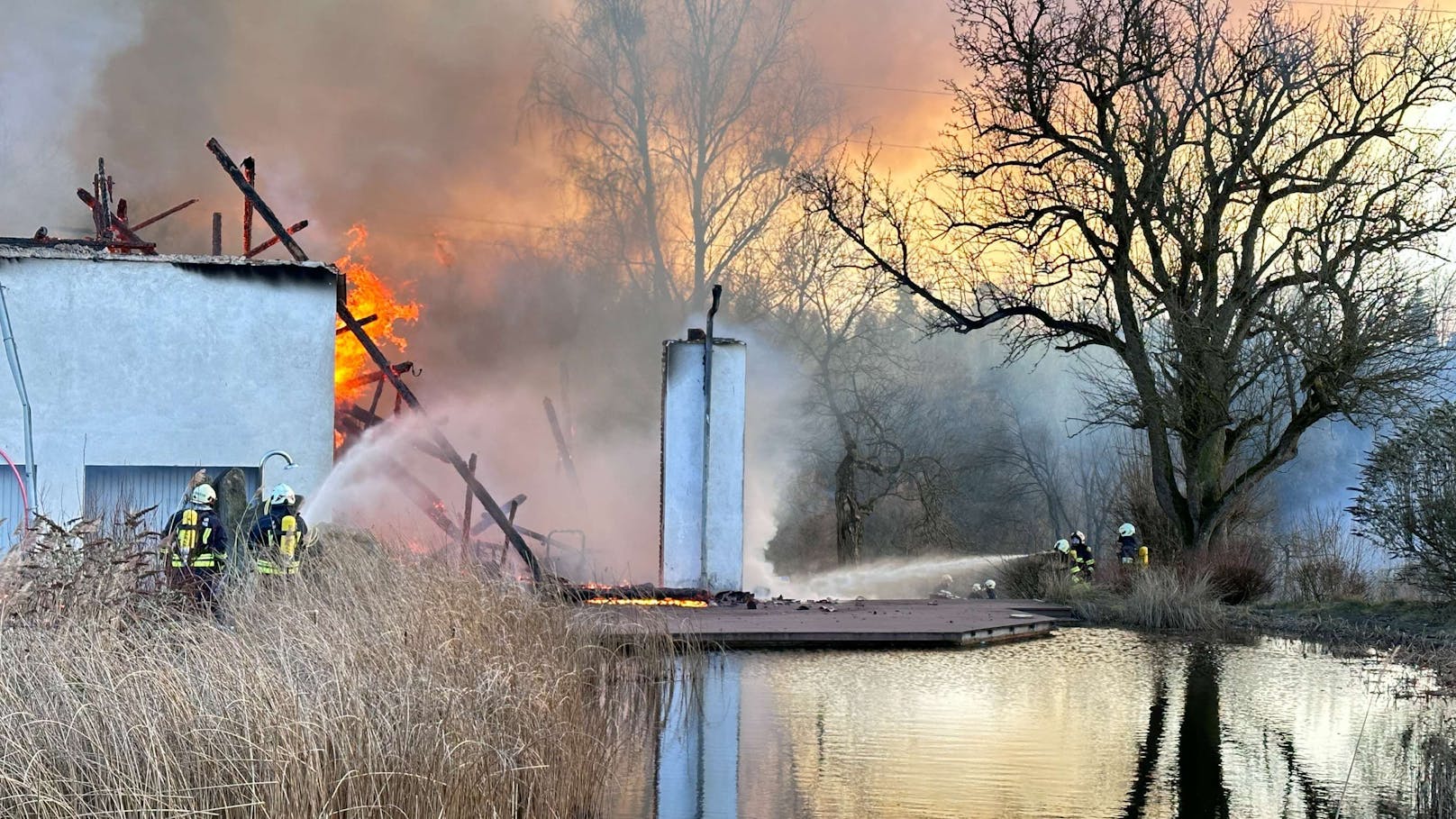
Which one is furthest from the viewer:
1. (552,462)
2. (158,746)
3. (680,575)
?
(552,462)

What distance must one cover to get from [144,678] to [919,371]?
122ft

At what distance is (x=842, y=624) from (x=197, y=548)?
732 cm

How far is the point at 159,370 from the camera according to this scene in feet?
57.2

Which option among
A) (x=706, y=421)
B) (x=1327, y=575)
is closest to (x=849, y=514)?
(x=1327, y=575)

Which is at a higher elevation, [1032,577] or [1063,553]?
[1063,553]

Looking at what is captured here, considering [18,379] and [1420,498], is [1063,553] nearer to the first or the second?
[1420,498]

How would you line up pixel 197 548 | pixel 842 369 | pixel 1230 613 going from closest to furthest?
pixel 197 548 → pixel 1230 613 → pixel 842 369

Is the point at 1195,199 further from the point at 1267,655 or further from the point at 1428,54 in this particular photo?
the point at 1267,655

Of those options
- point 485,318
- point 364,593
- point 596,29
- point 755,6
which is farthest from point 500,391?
point 364,593

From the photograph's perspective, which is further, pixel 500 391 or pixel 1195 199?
pixel 500 391

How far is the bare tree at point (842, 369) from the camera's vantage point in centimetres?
3416

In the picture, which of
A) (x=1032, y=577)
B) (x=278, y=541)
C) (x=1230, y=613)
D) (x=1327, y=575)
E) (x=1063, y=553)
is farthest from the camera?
(x=1032, y=577)

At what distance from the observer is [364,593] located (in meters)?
10.1

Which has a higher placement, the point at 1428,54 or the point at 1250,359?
the point at 1428,54
